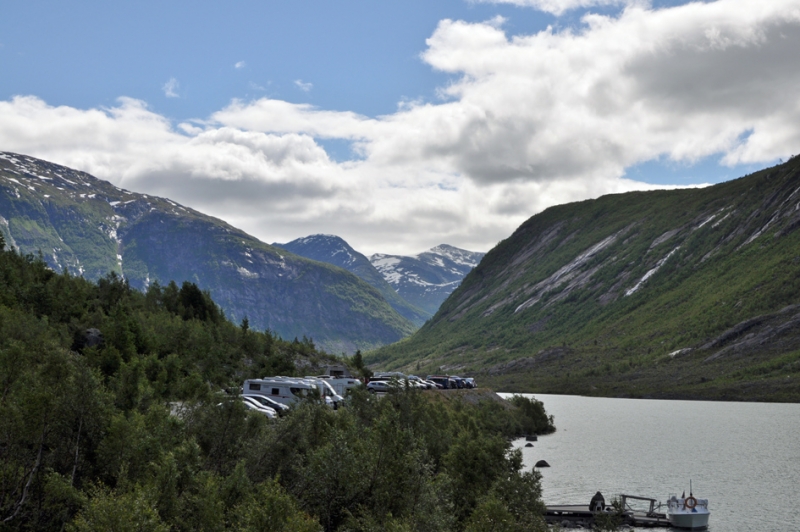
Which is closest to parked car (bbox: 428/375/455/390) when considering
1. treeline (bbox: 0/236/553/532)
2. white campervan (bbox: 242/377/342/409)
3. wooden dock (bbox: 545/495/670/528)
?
white campervan (bbox: 242/377/342/409)

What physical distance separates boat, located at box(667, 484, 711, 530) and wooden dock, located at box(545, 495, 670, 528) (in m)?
1.23

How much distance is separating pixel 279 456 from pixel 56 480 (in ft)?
54.7

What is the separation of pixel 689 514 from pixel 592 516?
9311 mm

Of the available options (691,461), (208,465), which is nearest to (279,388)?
(208,465)

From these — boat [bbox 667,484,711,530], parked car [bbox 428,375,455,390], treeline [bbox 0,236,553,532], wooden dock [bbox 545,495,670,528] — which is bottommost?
wooden dock [bbox 545,495,670,528]

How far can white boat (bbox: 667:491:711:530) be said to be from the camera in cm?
7238

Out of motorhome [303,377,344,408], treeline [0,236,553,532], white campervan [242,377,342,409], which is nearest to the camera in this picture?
treeline [0,236,553,532]

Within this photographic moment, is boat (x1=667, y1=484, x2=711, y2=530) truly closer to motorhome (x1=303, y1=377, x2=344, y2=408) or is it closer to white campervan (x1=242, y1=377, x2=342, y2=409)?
white campervan (x1=242, y1=377, x2=342, y2=409)

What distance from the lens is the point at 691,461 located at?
361 feet

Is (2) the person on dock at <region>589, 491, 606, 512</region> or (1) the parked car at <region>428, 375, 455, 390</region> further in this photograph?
(1) the parked car at <region>428, 375, 455, 390</region>

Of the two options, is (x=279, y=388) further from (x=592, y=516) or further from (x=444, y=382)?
(x=444, y=382)

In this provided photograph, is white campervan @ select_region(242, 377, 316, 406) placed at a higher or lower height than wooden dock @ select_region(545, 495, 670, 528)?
higher

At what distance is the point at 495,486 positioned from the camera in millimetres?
53438

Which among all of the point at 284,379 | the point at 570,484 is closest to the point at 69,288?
the point at 284,379
